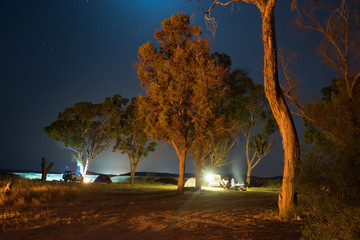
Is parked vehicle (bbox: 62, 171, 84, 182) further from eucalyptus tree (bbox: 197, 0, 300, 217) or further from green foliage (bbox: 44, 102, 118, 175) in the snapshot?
eucalyptus tree (bbox: 197, 0, 300, 217)

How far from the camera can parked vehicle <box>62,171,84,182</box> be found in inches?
1312

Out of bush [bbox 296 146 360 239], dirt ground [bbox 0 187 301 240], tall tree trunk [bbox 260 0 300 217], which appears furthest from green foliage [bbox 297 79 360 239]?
tall tree trunk [bbox 260 0 300 217]

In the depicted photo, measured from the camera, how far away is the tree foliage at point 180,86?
59.8 ft

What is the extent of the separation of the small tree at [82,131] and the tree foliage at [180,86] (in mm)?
19239

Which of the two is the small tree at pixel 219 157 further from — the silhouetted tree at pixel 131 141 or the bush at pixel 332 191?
the bush at pixel 332 191

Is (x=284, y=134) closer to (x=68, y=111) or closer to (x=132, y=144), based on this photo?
(x=132, y=144)

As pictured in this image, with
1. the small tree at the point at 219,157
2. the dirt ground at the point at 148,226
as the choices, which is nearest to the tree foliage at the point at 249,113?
the small tree at the point at 219,157

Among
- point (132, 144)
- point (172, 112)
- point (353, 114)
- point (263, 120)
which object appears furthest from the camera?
point (132, 144)

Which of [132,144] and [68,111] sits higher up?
[68,111]

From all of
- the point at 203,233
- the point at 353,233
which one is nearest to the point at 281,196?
the point at 203,233

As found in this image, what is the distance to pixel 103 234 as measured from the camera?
623 cm

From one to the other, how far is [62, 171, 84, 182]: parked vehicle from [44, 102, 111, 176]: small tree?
104 cm

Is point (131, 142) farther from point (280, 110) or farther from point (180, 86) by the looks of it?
point (280, 110)

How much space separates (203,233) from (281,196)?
349cm
